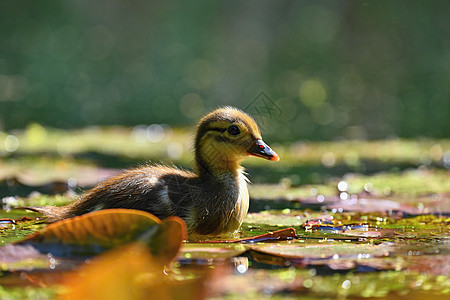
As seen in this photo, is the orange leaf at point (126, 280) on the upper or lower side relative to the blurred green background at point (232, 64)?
lower

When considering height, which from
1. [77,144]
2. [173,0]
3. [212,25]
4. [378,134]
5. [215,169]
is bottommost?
[215,169]

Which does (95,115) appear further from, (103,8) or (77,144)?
(103,8)

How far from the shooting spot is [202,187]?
514 cm

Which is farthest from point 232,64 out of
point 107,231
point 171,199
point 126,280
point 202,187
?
point 126,280

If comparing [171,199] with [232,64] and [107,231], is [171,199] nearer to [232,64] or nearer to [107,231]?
[107,231]

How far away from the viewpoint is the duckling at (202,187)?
4855 mm

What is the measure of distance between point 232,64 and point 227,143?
14199mm

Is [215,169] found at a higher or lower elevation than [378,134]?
lower

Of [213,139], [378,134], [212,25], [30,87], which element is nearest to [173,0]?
[212,25]

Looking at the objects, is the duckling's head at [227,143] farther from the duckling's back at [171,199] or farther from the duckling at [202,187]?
the duckling's back at [171,199]

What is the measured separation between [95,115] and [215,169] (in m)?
8.75

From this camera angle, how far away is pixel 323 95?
15555mm

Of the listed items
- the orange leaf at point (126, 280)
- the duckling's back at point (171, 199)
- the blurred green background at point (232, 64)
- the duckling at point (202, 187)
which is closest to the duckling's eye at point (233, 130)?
the duckling at point (202, 187)

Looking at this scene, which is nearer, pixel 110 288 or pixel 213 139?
pixel 110 288
